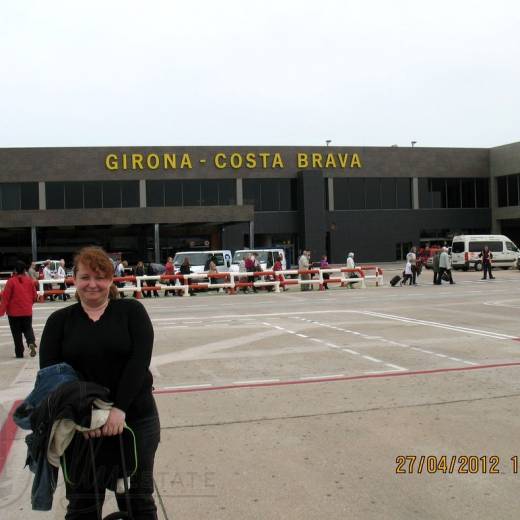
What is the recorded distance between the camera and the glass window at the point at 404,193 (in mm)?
56281

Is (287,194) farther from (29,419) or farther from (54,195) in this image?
(29,419)

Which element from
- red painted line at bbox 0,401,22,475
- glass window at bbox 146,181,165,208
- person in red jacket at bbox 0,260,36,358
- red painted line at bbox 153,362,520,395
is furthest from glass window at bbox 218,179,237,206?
red painted line at bbox 0,401,22,475

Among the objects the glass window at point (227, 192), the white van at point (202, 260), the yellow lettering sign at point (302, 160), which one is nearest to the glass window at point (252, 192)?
the glass window at point (227, 192)

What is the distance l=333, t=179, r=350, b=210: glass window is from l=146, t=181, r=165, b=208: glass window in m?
14.1

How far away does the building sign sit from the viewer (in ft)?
167

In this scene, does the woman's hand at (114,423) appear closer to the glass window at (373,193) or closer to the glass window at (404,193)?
the glass window at (373,193)

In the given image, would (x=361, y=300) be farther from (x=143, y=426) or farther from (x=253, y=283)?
(x=143, y=426)

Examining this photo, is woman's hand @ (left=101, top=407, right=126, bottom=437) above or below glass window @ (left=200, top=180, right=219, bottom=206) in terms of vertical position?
below

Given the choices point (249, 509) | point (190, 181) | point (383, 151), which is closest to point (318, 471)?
point (249, 509)

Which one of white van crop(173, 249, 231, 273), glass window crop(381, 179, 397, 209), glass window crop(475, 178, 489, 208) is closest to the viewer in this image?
white van crop(173, 249, 231, 273)

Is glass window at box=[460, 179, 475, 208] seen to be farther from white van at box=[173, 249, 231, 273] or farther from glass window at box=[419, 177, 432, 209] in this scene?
white van at box=[173, 249, 231, 273]

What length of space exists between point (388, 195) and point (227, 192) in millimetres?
13585

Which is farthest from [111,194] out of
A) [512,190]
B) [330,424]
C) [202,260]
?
[330,424]

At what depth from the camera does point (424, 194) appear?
56938 mm
